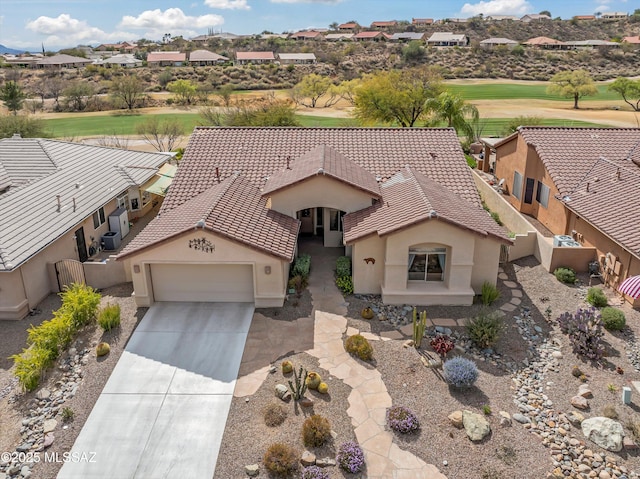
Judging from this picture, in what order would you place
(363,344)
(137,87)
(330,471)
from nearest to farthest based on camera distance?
(330,471) → (363,344) → (137,87)

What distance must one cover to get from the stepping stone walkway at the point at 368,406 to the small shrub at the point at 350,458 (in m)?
0.28

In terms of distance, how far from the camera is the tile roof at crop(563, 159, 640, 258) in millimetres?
21641

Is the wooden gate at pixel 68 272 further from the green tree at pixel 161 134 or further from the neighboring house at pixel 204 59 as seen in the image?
the neighboring house at pixel 204 59

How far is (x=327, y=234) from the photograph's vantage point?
2606cm

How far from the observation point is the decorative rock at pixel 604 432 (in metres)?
13.2

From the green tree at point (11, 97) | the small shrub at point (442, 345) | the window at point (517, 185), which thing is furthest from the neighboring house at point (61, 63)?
the small shrub at point (442, 345)

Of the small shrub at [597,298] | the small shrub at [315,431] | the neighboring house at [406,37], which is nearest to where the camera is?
the small shrub at [315,431]

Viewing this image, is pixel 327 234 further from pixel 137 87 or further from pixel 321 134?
pixel 137 87

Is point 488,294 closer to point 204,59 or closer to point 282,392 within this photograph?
point 282,392

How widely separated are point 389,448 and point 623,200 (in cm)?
1826

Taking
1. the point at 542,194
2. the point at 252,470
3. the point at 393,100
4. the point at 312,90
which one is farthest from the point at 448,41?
the point at 252,470

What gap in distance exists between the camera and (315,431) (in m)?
13.4

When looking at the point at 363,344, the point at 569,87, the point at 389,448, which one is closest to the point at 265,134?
the point at 363,344

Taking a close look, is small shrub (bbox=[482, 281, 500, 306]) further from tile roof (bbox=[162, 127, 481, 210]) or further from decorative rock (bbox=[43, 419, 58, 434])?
decorative rock (bbox=[43, 419, 58, 434])
